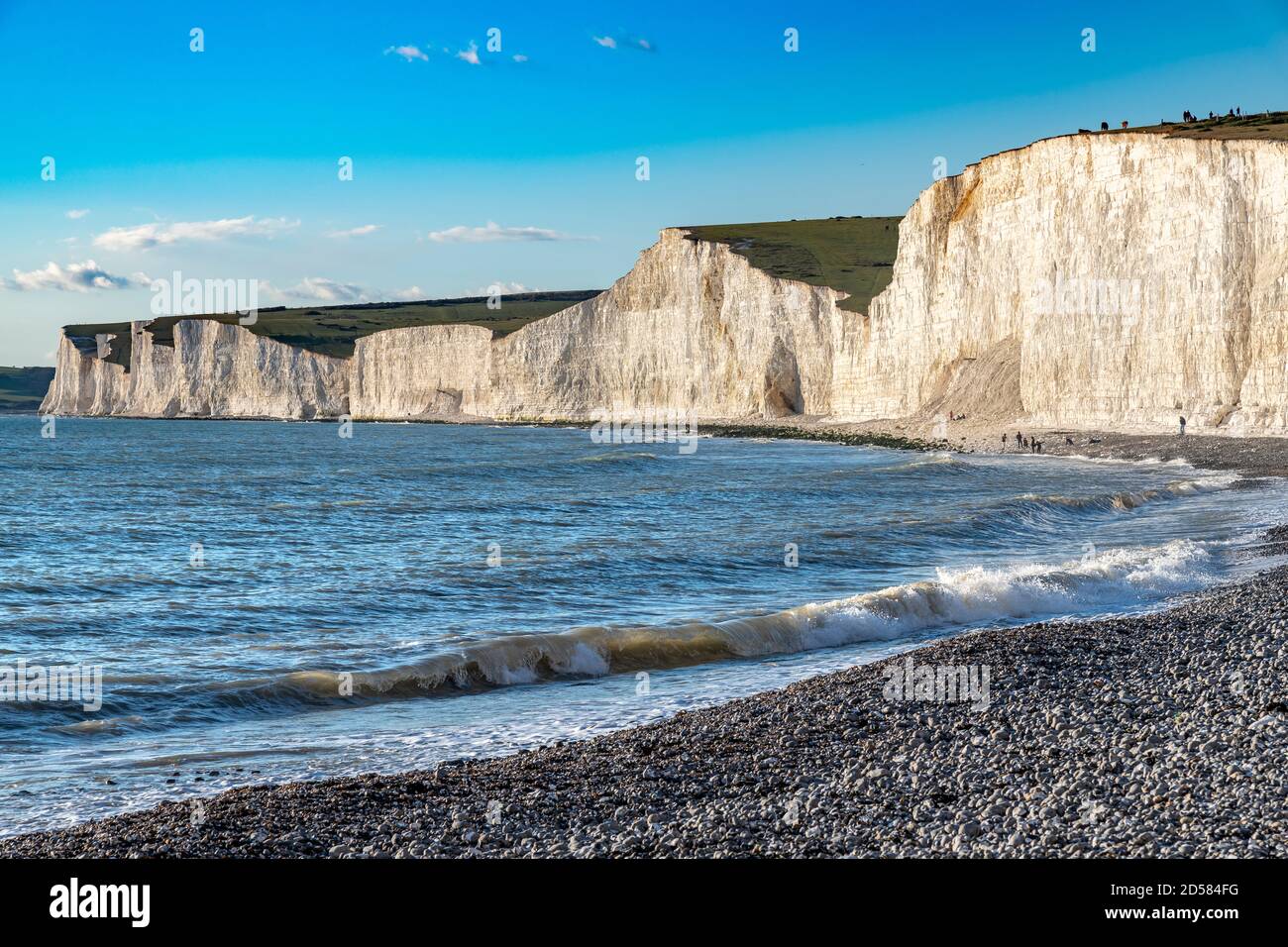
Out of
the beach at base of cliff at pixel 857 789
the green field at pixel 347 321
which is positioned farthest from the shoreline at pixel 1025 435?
the green field at pixel 347 321

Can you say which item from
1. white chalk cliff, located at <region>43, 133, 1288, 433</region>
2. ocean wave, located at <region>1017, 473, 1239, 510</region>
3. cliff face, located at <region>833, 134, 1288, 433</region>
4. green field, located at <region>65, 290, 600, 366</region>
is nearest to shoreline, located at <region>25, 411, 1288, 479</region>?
white chalk cliff, located at <region>43, 133, 1288, 433</region>

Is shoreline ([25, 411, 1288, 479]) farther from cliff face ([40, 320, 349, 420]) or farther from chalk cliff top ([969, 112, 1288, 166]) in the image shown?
cliff face ([40, 320, 349, 420])

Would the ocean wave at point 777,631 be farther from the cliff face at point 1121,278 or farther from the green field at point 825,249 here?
the green field at point 825,249

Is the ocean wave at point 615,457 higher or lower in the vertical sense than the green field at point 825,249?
lower

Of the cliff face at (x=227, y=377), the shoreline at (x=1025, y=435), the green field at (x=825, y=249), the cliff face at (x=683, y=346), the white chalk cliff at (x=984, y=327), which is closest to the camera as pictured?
the shoreline at (x=1025, y=435)

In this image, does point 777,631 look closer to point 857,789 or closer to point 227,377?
point 857,789

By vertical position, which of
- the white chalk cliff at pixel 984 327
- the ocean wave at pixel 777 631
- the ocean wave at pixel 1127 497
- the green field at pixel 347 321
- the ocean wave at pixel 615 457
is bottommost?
the ocean wave at pixel 777 631

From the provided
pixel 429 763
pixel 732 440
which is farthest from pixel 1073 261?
pixel 429 763
